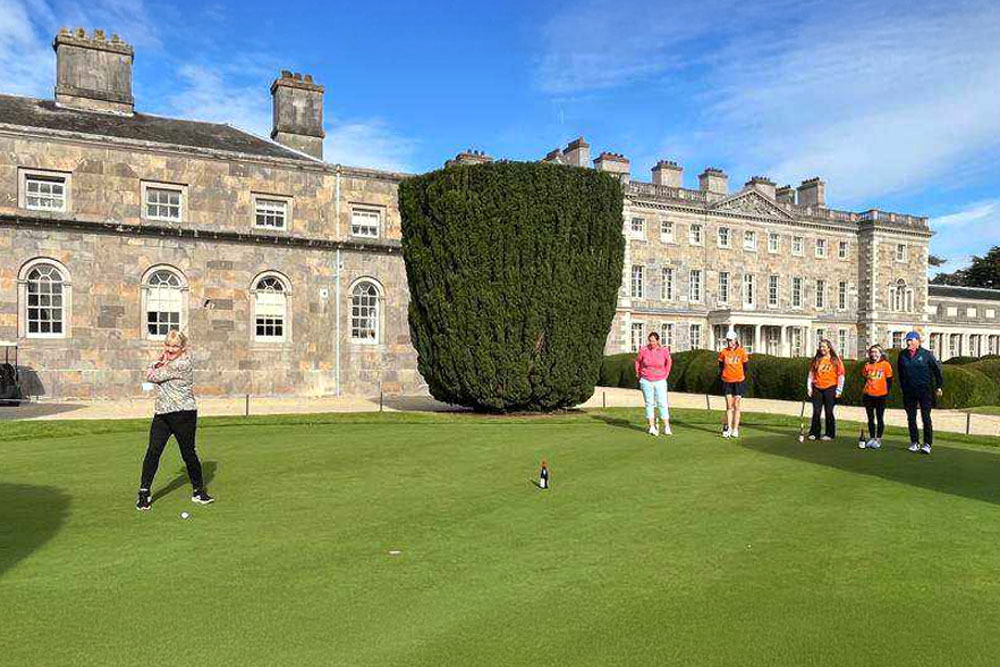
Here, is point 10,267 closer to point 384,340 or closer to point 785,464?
point 384,340

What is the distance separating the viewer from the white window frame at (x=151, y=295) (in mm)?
23516

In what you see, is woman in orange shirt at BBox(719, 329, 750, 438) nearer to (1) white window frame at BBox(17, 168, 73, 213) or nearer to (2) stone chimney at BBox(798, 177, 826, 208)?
(1) white window frame at BBox(17, 168, 73, 213)

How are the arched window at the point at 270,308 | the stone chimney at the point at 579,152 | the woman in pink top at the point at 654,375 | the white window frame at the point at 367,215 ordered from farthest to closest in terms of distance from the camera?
the stone chimney at the point at 579,152 → the white window frame at the point at 367,215 → the arched window at the point at 270,308 → the woman in pink top at the point at 654,375

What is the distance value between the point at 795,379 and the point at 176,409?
73.8 feet

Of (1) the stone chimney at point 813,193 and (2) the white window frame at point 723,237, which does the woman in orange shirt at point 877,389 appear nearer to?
(2) the white window frame at point 723,237

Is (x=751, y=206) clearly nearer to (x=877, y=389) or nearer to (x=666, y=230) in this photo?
(x=666, y=230)

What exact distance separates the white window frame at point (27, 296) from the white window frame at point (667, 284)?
120 ft

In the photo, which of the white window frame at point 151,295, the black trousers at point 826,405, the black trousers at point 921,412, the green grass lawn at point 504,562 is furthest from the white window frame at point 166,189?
the black trousers at point 921,412

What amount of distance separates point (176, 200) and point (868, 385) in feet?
68.9

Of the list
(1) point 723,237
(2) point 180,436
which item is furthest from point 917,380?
(1) point 723,237

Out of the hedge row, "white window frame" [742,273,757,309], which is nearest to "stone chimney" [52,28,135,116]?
the hedge row

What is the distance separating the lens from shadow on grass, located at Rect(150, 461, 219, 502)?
8081mm

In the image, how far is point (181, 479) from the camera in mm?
8953

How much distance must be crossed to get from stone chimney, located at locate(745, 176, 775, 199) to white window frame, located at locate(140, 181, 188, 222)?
42527mm
